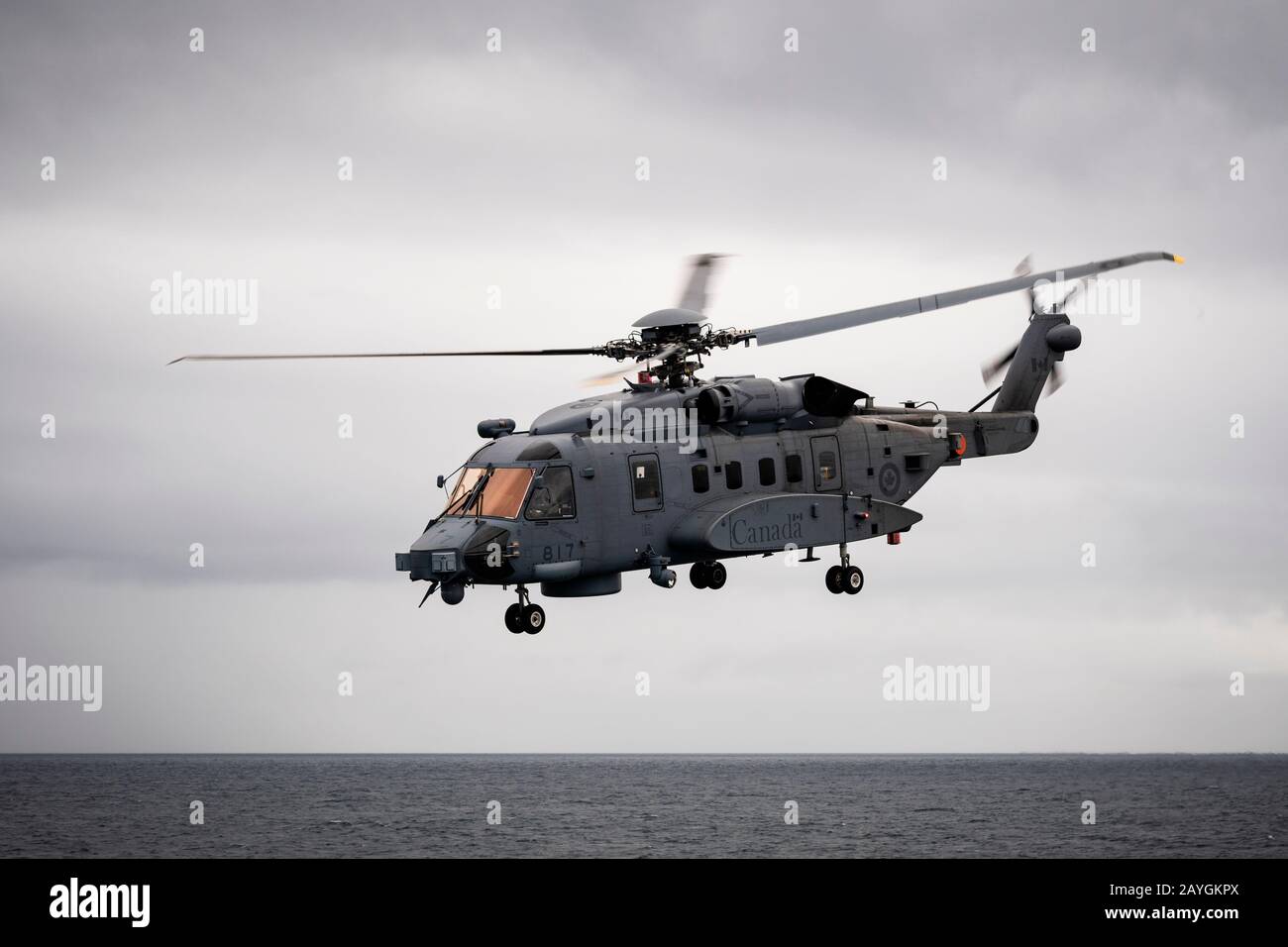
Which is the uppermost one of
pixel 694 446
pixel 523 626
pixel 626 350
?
pixel 626 350

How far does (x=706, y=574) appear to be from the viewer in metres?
32.6

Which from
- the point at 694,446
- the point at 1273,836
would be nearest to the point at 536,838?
the point at 1273,836

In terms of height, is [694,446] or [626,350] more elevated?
[626,350]

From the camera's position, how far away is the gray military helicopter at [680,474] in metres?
29.5

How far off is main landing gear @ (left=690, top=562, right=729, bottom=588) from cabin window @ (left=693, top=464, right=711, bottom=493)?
5.61 ft

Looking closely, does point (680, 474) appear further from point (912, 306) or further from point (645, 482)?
point (912, 306)

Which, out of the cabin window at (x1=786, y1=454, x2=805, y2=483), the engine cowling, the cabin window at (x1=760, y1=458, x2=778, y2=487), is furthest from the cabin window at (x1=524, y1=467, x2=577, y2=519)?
the cabin window at (x1=786, y1=454, x2=805, y2=483)

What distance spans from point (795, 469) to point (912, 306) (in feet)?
15.8

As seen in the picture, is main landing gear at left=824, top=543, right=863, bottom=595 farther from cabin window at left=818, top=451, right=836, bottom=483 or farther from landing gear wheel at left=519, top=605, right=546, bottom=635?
landing gear wheel at left=519, top=605, right=546, bottom=635

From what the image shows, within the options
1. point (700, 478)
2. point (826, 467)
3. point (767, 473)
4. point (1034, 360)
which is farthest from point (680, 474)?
point (1034, 360)

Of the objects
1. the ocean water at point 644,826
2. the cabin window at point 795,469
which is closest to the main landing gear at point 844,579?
the cabin window at point 795,469
